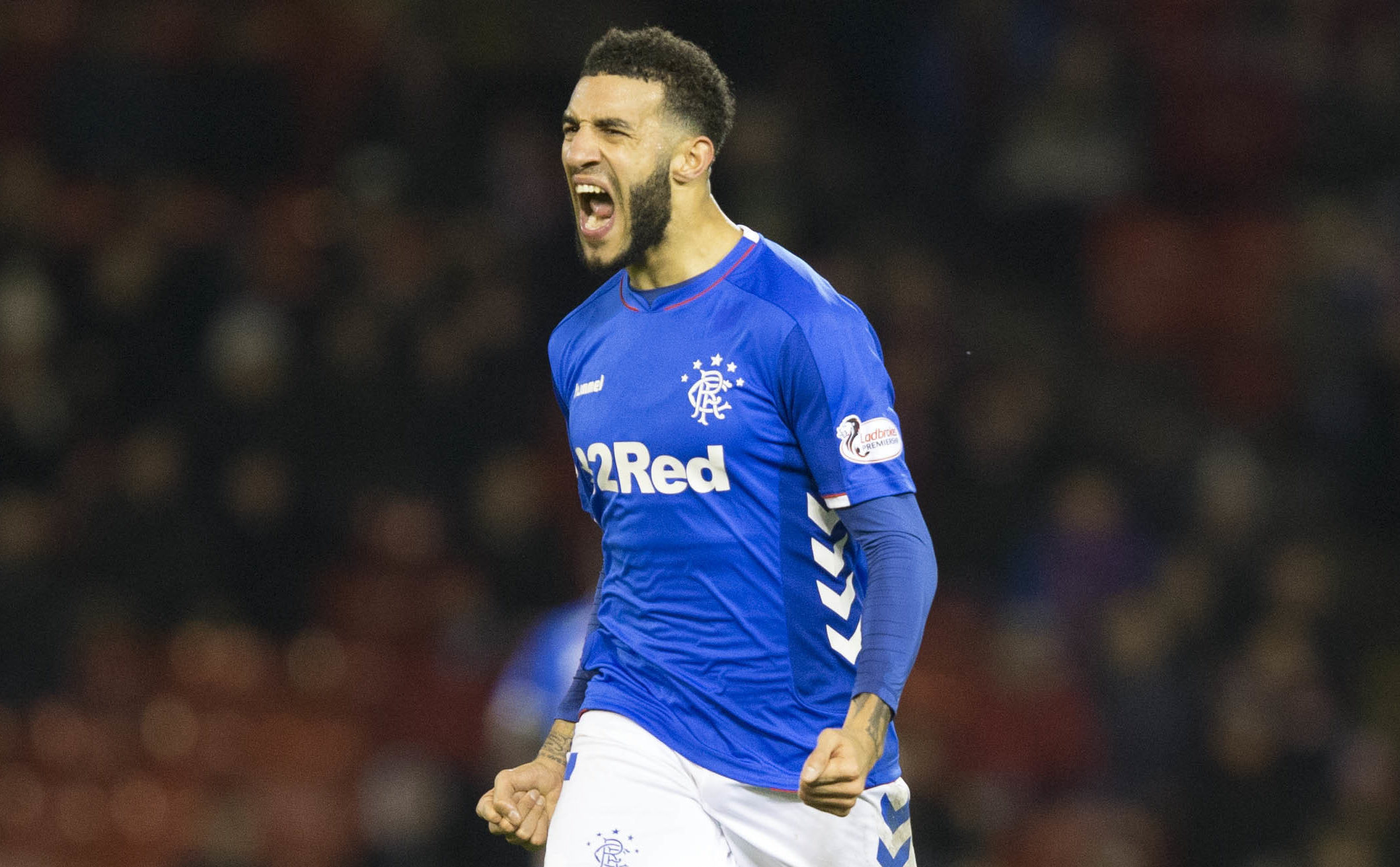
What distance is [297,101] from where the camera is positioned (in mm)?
10477

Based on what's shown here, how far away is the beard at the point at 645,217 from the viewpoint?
141 inches

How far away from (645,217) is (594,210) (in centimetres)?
11

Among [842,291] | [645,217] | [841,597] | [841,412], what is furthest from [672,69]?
[842,291]

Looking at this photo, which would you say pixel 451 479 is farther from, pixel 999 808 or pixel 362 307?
pixel 999 808

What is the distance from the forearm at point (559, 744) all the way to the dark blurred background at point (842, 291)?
3.12 metres

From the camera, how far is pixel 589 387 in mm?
3660

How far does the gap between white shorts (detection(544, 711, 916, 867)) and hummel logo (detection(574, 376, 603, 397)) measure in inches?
27.9

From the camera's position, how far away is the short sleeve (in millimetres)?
3320

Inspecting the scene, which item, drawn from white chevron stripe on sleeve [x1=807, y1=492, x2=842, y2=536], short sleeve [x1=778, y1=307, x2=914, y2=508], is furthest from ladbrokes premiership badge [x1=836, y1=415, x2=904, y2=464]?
white chevron stripe on sleeve [x1=807, y1=492, x2=842, y2=536]

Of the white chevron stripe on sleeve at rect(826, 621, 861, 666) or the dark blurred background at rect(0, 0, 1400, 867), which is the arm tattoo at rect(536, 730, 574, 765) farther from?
the dark blurred background at rect(0, 0, 1400, 867)

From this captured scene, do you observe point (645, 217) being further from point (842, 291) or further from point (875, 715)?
point (842, 291)

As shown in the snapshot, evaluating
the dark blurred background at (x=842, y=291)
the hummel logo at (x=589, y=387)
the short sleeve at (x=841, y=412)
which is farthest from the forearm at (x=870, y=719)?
the dark blurred background at (x=842, y=291)

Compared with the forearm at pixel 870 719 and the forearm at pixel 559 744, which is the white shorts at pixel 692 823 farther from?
the forearm at pixel 870 719

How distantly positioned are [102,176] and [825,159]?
413 cm
